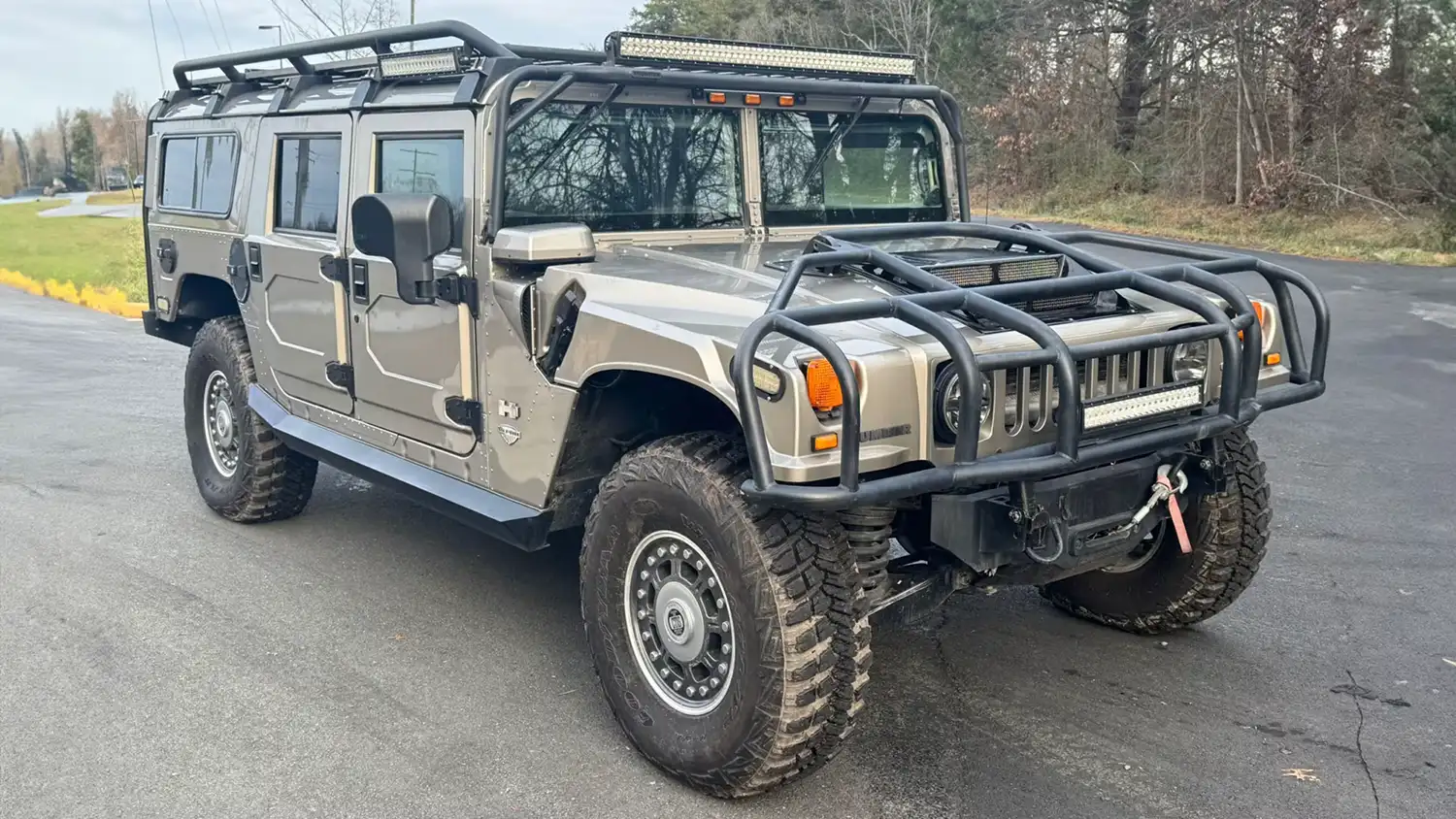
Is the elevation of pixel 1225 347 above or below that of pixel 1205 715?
above

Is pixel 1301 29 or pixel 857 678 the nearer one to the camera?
pixel 857 678

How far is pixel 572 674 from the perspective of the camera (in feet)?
14.7

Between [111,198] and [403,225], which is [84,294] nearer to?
[403,225]

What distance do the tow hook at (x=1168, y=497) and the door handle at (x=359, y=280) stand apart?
3.07 metres

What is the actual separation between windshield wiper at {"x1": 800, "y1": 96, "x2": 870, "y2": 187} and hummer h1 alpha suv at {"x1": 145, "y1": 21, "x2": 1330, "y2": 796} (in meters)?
0.02

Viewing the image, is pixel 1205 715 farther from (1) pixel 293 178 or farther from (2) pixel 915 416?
(1) pixel 293 178

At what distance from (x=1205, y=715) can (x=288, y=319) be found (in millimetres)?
4178

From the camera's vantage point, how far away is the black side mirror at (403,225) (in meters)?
3.95

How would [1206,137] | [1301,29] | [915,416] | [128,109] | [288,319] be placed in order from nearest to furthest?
[915,416] < [288,319] < [1301,29] < [1206,137] < [128,109]

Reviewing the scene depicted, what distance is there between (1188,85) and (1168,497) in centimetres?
2619

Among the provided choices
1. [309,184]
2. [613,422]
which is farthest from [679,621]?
[309,184]

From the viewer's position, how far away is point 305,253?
533cm

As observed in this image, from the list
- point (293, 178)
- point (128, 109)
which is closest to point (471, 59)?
point (293, 178)

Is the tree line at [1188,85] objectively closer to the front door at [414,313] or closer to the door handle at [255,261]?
the door handle at [255,261]
